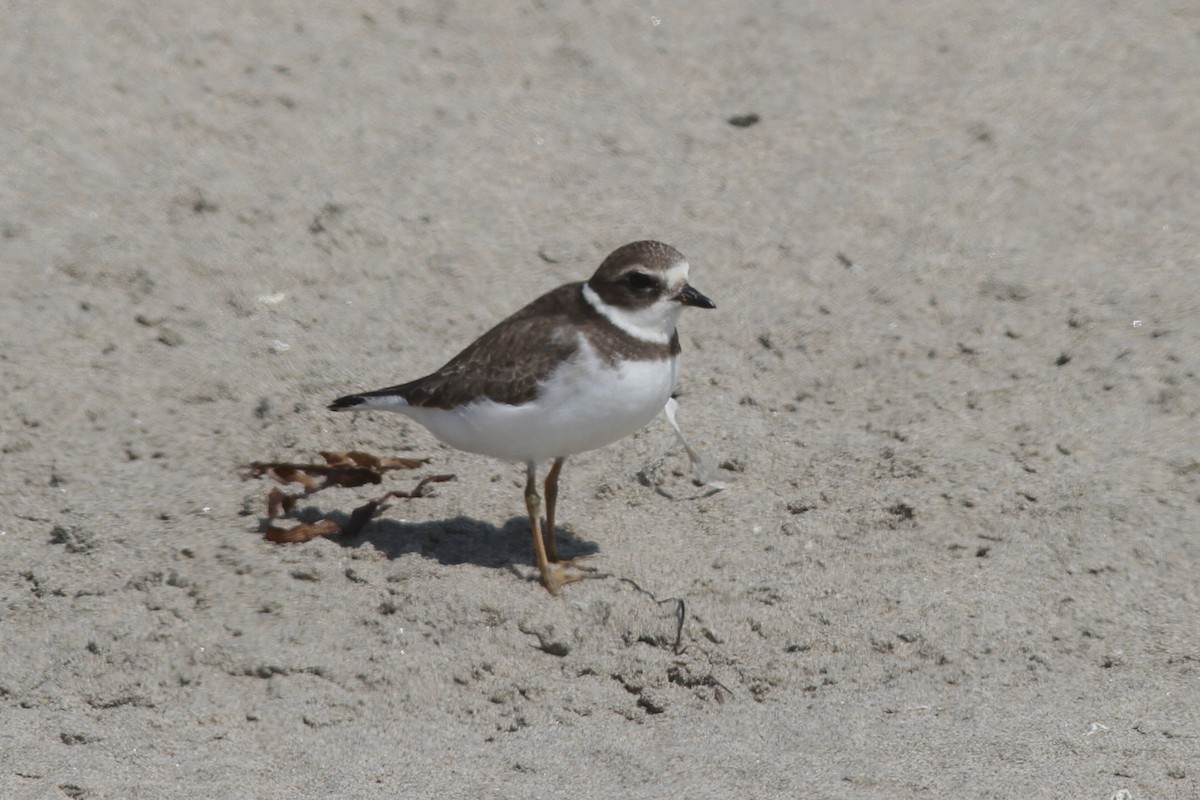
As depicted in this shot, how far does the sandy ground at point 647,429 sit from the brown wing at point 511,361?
635 mm

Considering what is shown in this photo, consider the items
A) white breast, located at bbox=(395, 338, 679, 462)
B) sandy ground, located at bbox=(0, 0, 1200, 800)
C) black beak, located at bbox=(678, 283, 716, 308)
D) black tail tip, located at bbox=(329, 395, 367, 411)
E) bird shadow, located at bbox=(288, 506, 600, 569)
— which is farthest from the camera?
black tail tip, located at bbox=(329, 395, 367, 411)

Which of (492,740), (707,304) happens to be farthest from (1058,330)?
(492,740)

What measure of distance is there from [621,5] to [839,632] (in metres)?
5.60

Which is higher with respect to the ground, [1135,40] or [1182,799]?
[1135,40]

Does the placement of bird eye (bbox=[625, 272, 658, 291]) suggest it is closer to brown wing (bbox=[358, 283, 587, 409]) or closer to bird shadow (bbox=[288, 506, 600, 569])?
brown wing (bbox=[358, 283, 587, 409])

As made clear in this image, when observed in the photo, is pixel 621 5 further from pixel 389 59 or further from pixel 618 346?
pixel 618 346

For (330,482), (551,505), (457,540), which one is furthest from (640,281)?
(330,482)

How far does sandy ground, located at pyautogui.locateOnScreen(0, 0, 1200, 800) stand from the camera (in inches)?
202

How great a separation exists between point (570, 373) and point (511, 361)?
290mm

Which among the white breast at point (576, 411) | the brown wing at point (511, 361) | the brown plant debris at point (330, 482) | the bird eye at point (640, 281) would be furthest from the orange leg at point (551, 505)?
the bird eye at point (640, 281)

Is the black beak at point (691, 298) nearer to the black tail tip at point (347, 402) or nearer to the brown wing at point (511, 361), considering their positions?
the brown wing at point (511, 361)

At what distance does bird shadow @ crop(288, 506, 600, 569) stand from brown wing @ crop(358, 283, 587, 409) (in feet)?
1.81

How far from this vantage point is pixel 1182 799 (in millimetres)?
4605

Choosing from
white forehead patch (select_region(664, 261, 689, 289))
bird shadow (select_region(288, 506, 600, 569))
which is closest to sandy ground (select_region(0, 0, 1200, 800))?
bird shadow (select_region(288, 506, 600, 569))
